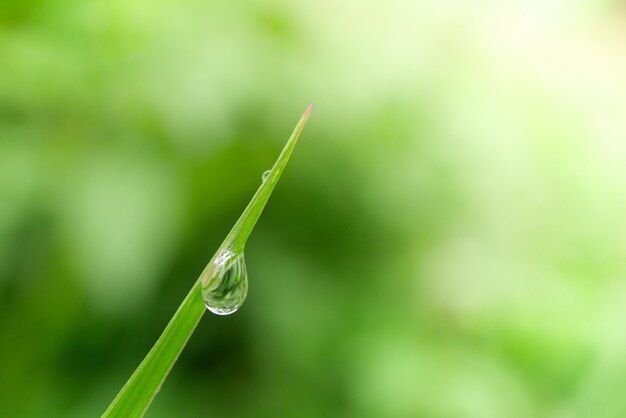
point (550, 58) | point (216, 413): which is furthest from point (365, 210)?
point (550, 58)

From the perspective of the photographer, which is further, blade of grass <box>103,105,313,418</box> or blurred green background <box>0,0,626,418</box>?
blurred green background <box>0,0,626,418</box>

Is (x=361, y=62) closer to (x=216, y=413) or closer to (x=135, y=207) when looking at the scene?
(x=135, y=207)

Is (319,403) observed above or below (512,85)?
below

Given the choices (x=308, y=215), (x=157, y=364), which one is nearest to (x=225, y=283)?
(x=157, y=364)

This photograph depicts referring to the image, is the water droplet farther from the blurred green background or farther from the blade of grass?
the blurred green background

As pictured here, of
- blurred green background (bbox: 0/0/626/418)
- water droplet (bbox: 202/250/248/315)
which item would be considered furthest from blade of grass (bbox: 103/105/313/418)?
blurred green background (bbox: 0/0/626/418)

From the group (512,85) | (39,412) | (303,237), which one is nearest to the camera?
(39,412)

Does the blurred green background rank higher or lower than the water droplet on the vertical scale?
lower

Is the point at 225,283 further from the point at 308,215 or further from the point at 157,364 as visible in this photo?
the point at 308,215
